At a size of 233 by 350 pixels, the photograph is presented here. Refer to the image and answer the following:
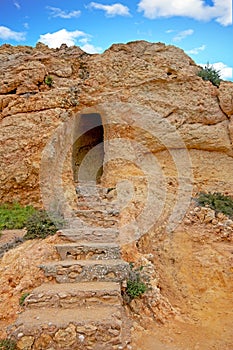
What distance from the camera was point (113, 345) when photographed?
3.44 metres

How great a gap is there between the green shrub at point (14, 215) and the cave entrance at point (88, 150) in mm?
2617

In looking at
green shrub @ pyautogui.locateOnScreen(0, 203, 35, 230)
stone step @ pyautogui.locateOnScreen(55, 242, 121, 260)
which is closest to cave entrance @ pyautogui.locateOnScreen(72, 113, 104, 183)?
green shrub @ pyautogui.locateOnScreen(0, 203, 35, 230)

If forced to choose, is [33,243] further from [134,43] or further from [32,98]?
[134,43]

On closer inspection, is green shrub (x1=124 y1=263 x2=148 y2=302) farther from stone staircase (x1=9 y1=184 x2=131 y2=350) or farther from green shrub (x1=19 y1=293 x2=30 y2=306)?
green shrub (x1=19 y1=293 x2=30 y2=306)

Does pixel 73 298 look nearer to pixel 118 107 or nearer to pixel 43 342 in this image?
pixel 43 342

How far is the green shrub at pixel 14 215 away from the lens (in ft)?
21.7

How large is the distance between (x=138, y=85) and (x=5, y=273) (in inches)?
252

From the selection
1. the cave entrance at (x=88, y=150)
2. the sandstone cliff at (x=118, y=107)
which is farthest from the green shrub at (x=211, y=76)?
the cave entrance at (x=88, y=150)

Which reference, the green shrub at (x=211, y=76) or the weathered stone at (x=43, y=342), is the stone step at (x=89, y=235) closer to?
the weathered stone at (x=43, y=342)

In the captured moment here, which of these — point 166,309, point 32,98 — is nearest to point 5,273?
point 166,309

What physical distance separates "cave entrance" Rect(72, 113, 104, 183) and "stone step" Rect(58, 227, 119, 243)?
14.7ft

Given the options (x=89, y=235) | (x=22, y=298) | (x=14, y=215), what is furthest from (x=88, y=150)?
(x=22, y=298)

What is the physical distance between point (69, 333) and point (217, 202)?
521 cm

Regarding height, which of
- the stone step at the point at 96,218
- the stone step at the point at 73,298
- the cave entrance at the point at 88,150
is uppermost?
the cave entrance at the point at 88,150
